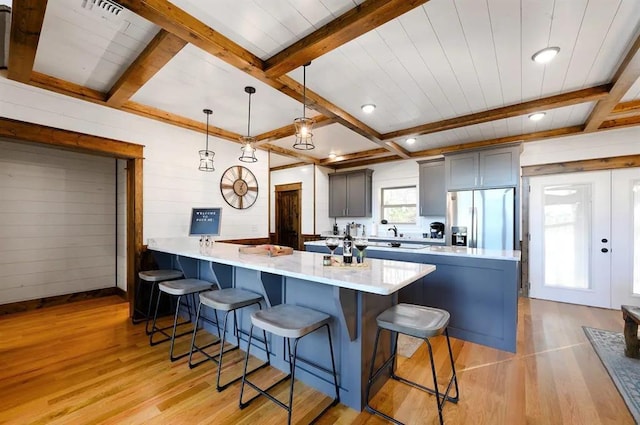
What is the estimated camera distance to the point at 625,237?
386cm

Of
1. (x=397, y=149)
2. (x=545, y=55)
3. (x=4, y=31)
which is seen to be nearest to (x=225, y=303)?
(x=4, y=31)

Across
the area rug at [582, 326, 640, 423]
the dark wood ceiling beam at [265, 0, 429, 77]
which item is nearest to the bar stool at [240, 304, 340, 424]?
the dark wood ceiling beam at [265, 0, 429, 77]

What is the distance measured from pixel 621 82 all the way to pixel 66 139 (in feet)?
17.7

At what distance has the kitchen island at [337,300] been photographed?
1688mm

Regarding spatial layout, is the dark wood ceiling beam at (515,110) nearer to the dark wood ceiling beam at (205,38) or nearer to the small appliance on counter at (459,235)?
the small appliance on counter at (459,235)

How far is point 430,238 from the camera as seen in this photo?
17.0 ft

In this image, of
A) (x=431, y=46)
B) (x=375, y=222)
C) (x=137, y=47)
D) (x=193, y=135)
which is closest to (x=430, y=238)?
(x=375, y=222)

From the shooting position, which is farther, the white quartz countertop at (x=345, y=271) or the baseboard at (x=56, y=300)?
the baseboard at (x=56, y=300)

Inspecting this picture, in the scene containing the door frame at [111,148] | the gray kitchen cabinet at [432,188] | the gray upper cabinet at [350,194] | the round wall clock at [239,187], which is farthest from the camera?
the gray upper cabinet at [350,194]

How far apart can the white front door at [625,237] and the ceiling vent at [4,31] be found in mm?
6626

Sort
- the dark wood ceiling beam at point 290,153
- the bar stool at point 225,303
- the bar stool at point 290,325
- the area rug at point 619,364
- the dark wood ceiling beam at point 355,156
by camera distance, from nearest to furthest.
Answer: the bar stool at point 290,325 → the area rug at point 619,364 → the bar stool at point 225,303 → the dark wood ceiling beam at point 290,153 → the dark wood ceiling beam at point 355,156

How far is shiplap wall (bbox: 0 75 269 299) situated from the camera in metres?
2.82

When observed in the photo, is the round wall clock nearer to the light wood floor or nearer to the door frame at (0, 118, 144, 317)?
the door frame at (0, 118, 144, 317)

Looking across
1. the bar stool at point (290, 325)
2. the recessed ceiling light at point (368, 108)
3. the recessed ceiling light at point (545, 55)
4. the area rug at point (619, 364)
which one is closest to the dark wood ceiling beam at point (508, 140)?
the recessed ceiling light at point (368, 108)
